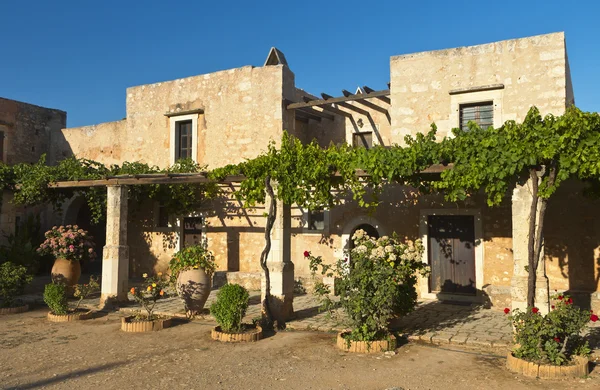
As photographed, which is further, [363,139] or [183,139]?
[183,139]

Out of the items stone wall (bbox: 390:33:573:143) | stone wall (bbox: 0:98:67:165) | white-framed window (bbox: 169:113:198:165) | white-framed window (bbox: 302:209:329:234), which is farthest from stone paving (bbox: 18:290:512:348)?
stone wall (bbox: 0:98:67:165)

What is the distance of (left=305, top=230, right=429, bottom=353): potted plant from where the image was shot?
22.4 ft

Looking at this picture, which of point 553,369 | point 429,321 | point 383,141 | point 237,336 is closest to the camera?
point 553,369

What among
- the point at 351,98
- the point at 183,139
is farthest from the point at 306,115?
the point at 183,139

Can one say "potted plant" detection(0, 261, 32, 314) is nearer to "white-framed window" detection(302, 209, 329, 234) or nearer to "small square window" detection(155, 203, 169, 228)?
"small square window" detection(155, 203, 169, 228)

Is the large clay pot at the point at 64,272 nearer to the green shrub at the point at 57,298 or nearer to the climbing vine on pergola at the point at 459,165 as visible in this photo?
the green shrub at the point at 57,298

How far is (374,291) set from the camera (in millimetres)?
6957

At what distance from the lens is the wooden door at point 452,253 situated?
35.0 ft

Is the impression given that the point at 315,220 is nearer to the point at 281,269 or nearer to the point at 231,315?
the point at 281,269

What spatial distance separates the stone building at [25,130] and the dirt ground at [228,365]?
8665 millimetres

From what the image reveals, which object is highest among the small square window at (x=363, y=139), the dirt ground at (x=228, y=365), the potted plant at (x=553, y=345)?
the small square window at (x=363, y=139)

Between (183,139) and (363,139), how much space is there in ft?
17.2

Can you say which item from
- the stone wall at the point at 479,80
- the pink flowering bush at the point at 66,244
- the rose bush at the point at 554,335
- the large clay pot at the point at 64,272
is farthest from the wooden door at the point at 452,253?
the large clay pot at the point at 64,272

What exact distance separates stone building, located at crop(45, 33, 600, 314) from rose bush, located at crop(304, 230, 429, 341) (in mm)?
1528
